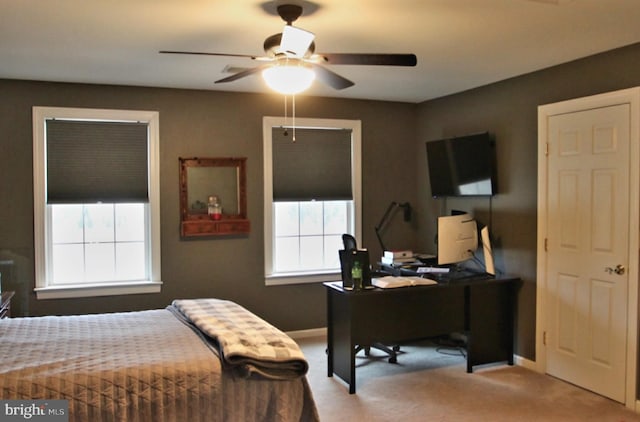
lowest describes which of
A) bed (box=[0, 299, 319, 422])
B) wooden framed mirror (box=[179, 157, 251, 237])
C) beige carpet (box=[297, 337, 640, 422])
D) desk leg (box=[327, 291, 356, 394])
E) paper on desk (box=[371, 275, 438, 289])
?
beige carpet (box=[297, 337, 640, 422])

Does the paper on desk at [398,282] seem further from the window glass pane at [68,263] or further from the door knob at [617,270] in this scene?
the window glass pane at [68,263]

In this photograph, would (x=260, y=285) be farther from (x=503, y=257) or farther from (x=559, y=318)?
(x=559, y=318)

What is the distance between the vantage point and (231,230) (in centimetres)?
517

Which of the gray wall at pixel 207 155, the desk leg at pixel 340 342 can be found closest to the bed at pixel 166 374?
the desk leg at pixel 340 342

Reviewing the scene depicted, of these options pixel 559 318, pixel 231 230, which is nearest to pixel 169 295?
pixel 231 230

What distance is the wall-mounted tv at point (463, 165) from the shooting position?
15.9 feet

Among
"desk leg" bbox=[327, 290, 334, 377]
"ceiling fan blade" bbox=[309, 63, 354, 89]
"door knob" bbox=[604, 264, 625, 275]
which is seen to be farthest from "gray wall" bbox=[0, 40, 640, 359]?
"ceiling fan blade" bbox=[309, 63, 354, 89]

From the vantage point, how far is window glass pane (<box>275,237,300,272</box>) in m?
5.52

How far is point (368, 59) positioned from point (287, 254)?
9.93 ft

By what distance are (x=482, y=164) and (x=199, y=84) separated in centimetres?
259

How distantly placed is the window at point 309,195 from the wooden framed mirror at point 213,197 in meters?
0.26

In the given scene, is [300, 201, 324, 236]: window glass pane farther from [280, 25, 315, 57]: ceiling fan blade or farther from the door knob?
[280, 25, 315, 57]: ceiling fan blade

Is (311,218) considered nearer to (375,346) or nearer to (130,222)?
(375,346)

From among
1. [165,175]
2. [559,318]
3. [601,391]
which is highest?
[165,175]
